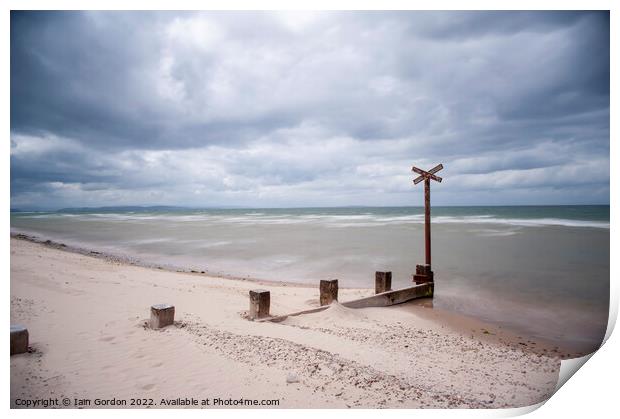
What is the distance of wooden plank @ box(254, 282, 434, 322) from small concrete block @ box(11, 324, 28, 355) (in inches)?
124

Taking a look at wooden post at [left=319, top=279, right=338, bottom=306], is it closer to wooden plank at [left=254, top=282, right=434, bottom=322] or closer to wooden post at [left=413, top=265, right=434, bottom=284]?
wooden plank at [left=254, top=282, right=434, bottom=322]

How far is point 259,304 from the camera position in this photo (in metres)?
6.16

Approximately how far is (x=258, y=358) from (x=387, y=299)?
4371 mm

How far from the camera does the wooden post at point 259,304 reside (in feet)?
20.2

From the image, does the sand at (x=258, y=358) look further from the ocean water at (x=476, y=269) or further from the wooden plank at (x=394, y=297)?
the ocean water at (x=476, y=269)

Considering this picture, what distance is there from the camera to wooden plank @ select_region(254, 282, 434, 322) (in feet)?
22.0

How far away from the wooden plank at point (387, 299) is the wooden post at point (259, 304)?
0.12 m

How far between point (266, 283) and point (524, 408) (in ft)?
26.1

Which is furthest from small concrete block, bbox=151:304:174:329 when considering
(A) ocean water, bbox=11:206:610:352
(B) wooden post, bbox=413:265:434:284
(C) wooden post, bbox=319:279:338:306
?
(B) wooden post, bbox=413:265:434:284

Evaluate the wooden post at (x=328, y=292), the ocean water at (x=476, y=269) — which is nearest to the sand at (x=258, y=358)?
the wooden post at (x=328, y=292)

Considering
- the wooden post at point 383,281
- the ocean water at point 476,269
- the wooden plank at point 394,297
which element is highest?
the wooden post at point 383,281
